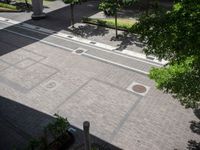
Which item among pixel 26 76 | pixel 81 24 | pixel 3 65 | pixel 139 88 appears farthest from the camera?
pixel 81 24

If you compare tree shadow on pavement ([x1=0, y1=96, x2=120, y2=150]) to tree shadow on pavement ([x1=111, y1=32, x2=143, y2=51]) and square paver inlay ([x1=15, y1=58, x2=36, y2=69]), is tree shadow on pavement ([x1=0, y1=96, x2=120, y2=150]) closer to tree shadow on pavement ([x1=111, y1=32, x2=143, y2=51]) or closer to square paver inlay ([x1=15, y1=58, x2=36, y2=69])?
Result: square paver inlay ([x1=15, y1=58, x2=36, y2=69])

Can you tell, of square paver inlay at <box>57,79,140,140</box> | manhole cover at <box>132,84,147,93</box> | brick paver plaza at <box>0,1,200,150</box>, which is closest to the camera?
brick paver plaza at <box>0,1,200,150</box>

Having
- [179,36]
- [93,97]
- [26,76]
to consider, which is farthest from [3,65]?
[179,36]

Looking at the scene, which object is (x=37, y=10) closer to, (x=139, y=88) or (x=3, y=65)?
(x=3, y=65)

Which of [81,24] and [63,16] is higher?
[63,16]

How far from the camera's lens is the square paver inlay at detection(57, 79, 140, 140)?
15.5 metres

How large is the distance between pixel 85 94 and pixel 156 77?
759 centimetres

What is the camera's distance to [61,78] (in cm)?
2023

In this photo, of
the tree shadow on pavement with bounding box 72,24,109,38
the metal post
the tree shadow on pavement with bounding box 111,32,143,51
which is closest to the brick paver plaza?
the tree shadow on pavement with bounding box 111,32,143,51

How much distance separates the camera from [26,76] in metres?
20.7

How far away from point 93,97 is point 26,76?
629 centimetres

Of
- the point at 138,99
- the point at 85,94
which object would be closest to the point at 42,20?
the point at 85,94

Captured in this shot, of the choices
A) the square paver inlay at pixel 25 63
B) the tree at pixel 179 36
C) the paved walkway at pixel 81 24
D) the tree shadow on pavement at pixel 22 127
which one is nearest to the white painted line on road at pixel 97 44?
the paved walkway at pixel 81 24

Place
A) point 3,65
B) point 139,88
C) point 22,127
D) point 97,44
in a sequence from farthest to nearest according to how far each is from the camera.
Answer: point 97,44 → point 3,65 → point 139,88 → point 22,127
